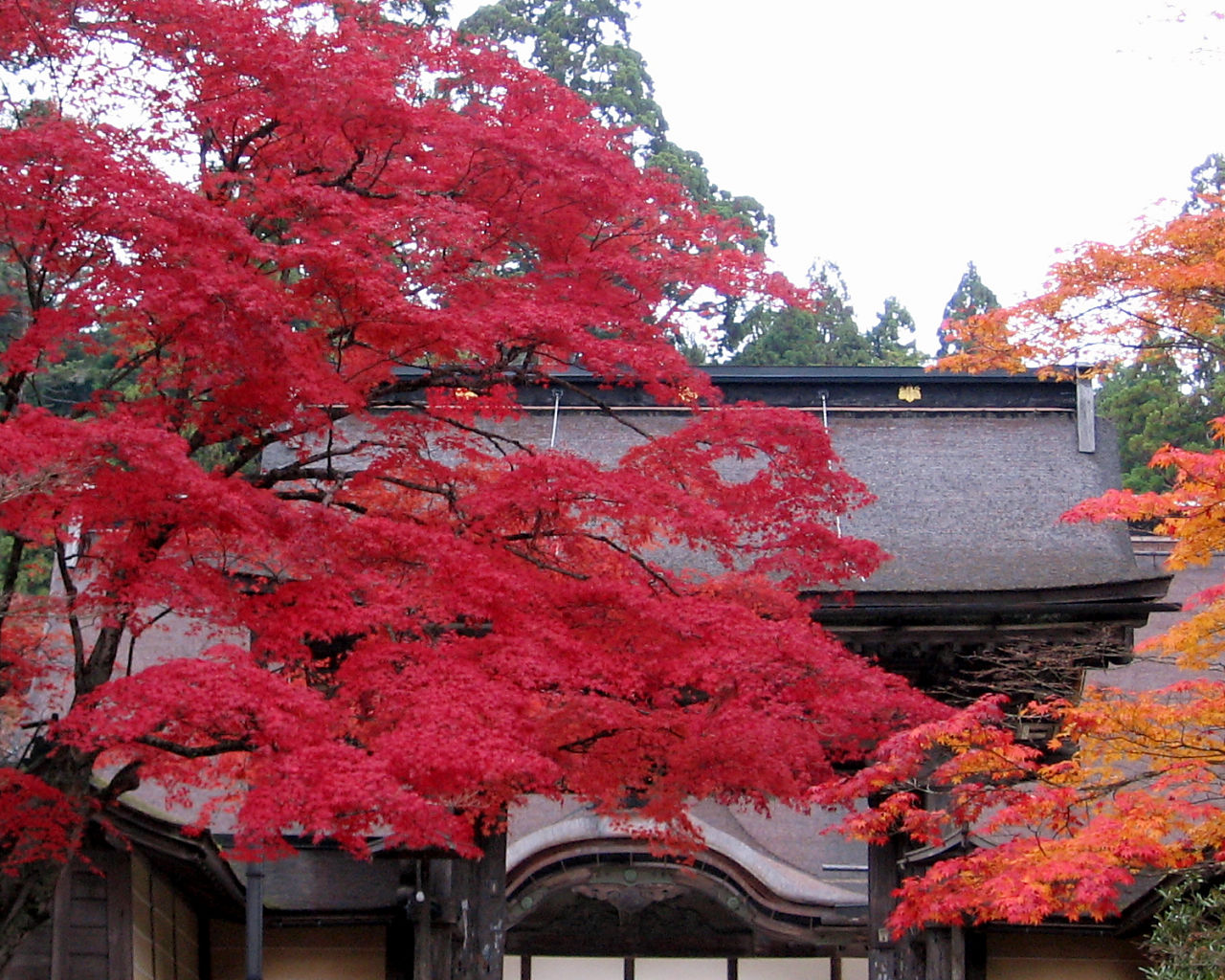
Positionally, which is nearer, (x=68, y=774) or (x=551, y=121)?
(x=68, y=774)

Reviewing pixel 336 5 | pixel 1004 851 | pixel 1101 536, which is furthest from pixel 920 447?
pixel 336 5

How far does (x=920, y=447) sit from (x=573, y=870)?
5920 millimetres

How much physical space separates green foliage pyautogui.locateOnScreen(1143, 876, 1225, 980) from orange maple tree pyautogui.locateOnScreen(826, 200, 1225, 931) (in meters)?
0.44

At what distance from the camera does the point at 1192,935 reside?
410 inches

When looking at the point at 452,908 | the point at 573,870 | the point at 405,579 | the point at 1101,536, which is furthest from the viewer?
the point at 573,870

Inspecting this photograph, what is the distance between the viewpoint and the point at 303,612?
29.8ft

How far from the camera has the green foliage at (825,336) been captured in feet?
114

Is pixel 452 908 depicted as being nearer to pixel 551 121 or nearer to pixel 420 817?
pixel 420 817

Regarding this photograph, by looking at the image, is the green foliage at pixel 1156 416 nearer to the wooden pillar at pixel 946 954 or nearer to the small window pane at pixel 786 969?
the small window pane at pixel 786 969

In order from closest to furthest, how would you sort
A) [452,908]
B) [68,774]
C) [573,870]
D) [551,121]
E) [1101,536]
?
[68,774], [551,121], [452,908], [1101,536], [573,870]

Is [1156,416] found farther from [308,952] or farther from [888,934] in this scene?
[308,952]

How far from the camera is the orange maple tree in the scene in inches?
375

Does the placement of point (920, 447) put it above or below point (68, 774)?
above

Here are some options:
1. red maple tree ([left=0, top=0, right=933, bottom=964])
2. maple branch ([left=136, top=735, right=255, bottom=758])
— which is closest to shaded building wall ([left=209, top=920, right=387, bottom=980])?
red maple tree ([left=0, top=0, right=933, bottom=964])
